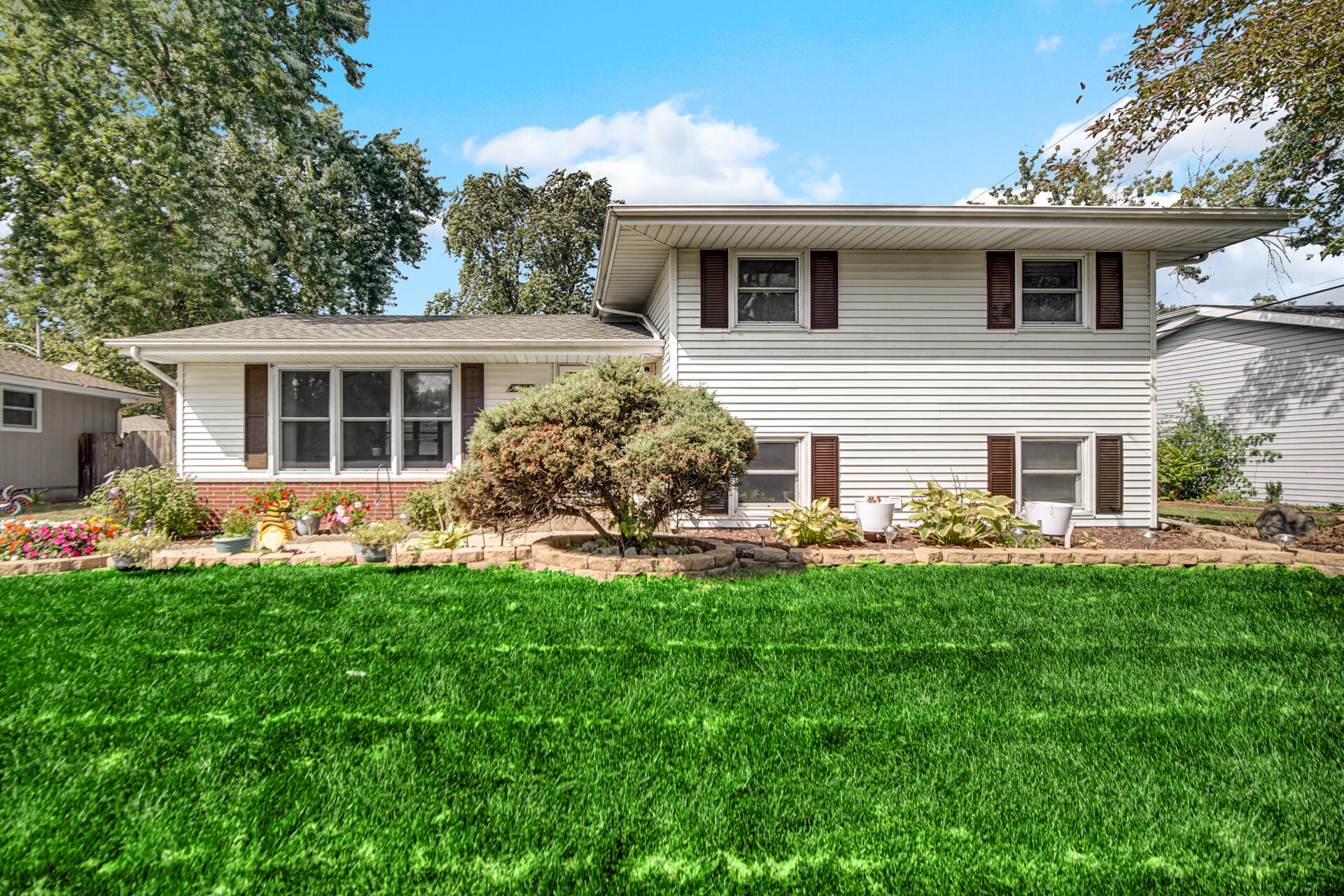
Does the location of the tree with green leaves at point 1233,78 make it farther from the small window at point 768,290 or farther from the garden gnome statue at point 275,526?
the garden gnome statue at point 275,526

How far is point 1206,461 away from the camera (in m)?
14.1

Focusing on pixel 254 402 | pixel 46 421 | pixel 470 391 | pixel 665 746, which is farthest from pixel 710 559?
pixel 46 421

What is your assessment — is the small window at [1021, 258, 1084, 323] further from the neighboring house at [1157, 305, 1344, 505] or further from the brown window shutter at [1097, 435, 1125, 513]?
the neighboring house at [1157, 305, 1344, 505]

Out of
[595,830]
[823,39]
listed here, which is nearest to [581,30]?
[823,39]

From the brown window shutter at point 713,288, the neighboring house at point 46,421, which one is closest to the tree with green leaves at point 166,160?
the neighboring house at point 46,421

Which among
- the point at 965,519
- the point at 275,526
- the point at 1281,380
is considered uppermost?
the point at 1281,380

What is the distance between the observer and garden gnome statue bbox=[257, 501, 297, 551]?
6930 mm

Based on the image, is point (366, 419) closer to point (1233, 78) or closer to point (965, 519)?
point (965, 519)

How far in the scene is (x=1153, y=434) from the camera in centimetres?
891

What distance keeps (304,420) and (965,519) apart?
899cm

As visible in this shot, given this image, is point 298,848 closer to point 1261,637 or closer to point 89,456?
point 1261,637

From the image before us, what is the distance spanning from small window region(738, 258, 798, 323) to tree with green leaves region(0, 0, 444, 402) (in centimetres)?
1278

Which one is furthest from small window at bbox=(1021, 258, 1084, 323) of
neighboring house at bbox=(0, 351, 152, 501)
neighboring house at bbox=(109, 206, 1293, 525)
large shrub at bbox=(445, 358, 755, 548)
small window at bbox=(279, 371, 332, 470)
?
neighboring house at bbox=(0, 351, 152, 501)

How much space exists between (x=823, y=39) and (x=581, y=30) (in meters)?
3.63
